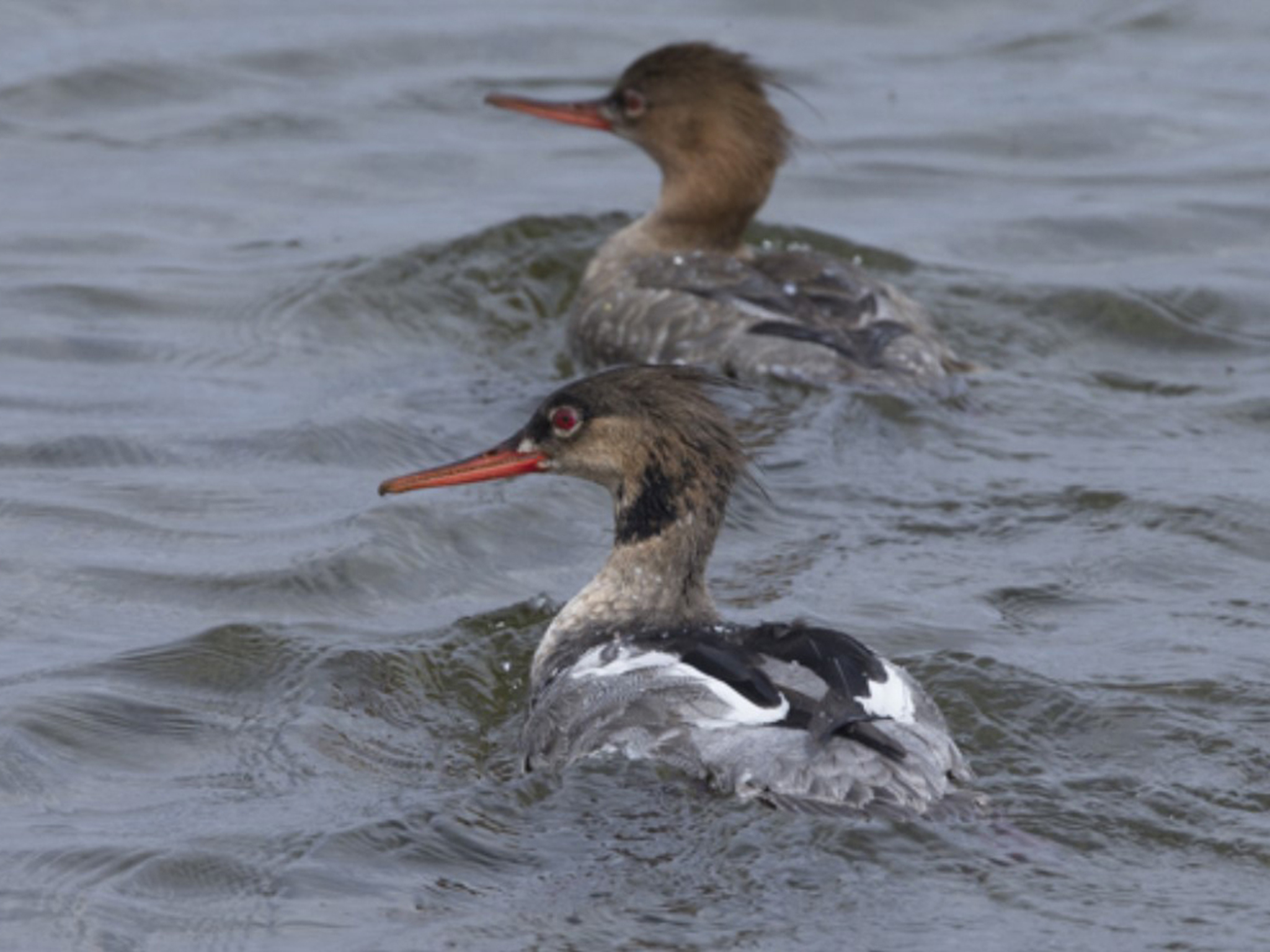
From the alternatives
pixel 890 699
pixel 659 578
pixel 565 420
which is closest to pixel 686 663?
pixel 890 699

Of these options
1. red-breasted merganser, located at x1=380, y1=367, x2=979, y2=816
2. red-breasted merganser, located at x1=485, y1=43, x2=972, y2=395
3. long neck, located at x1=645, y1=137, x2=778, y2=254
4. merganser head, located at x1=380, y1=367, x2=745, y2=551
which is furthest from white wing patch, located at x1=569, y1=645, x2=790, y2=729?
long neck, located at x1=645, y1=137, x2=778, y2=254

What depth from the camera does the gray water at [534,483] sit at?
546 centimetres

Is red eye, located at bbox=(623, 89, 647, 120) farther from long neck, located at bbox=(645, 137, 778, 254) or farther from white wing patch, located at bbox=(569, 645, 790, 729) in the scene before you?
white wing patch, located at bbox=(569, 645, 790, 729)

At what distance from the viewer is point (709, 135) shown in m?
10.7

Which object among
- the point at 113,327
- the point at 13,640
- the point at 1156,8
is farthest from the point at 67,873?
the point at 1156,8

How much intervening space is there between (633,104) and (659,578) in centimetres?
467

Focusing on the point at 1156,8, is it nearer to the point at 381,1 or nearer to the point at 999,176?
the point at 999,176

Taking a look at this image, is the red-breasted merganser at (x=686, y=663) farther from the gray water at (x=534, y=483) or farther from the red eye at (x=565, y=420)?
the gray water at (x=534, y=483)

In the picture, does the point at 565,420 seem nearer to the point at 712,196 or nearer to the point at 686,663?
the point at 686,663

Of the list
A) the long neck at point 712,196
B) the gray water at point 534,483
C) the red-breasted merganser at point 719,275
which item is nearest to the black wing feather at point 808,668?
the gray water at point 534,483

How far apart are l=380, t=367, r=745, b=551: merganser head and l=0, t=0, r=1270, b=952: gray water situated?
25.3 inches

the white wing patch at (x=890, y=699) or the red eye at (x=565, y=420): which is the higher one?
the red eye at (x=565, y=420)

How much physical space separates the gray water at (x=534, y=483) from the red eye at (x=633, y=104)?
81cm

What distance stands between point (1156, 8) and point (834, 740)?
36.1 feet
